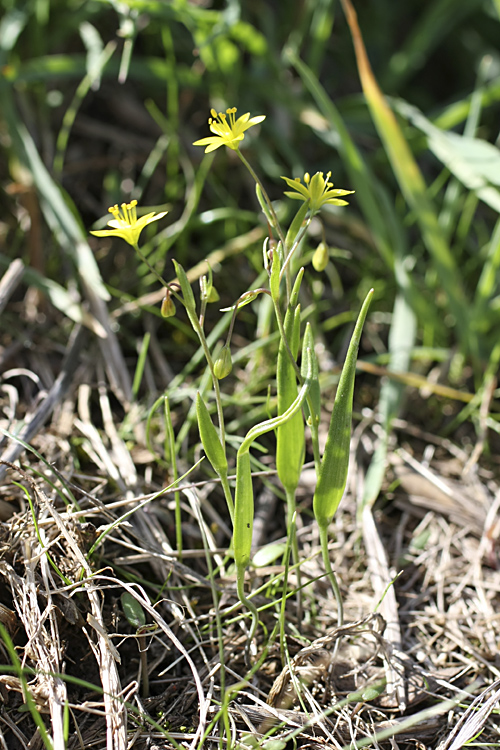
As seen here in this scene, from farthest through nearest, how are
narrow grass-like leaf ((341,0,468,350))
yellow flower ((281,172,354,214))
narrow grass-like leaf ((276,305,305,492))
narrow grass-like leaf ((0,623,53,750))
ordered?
narrow grass-like leaf ((341,0,468,350))
narrow grass-like leaf ((276,305,305,492))
yellow flower ((281,172,354,214))
narrow grass-like leaf ((0,623,53,750))

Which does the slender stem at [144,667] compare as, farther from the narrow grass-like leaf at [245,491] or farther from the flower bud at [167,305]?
the flower bud at [167,305]

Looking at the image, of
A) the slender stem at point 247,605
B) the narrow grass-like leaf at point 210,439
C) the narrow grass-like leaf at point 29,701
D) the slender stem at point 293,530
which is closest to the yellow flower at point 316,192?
the narrow grass-like leaf at point 210,439

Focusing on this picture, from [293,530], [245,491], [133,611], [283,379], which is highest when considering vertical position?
[283,379]

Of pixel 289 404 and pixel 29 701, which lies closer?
pixel 29 701

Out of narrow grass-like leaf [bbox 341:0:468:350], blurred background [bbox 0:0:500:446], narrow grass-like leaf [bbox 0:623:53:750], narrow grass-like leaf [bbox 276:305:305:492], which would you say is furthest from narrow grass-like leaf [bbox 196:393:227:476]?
narrow grass-like leaf [bbox 341:0:468:350]

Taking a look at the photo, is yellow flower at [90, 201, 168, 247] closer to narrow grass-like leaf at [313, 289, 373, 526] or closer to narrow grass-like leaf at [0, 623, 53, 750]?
narrow grass-like leaf at [313, 289, 373, 526]

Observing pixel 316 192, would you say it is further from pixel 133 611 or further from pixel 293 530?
pixel 133 611

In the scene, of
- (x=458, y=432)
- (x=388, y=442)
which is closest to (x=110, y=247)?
(x=388, y=442)

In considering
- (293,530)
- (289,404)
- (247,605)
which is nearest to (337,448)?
(289,404)
